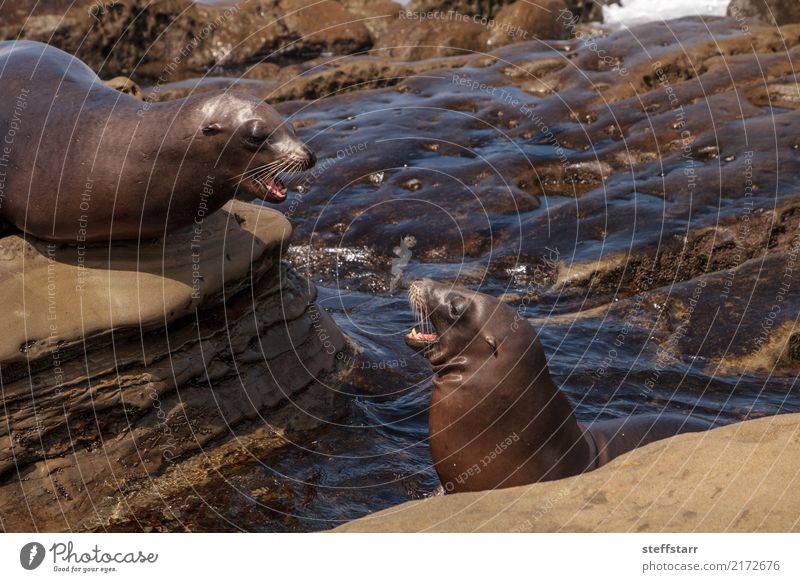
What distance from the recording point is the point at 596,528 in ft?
17.3

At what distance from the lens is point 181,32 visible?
104 ft

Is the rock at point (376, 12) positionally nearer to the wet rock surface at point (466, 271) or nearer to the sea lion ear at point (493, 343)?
the wet rock surface at point (466, 271)

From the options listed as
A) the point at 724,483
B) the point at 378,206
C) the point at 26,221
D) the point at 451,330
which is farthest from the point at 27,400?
the point at 378,206

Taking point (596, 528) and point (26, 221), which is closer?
point (596, 528)

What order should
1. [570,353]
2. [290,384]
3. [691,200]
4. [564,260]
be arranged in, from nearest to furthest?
[290,384] < [570,353] < [564,260] < [691,200]

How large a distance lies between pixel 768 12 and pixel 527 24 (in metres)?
6.74

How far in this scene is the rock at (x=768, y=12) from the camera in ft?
90.4

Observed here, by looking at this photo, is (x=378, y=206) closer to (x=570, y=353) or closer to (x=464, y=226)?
(x=464, y=226)

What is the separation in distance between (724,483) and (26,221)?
5.21 meters

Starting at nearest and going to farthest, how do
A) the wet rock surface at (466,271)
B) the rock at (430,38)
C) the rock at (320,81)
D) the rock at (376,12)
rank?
the wet rock surface at (466,271) → the rock at (320,81) → the rock at (430,38) → the rock at (376,12)

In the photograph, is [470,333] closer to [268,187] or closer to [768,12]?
[268,187]

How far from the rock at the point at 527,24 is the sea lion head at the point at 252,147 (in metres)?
23.0

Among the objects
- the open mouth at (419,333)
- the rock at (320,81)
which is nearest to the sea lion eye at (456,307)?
the open mouth at (419,333)
